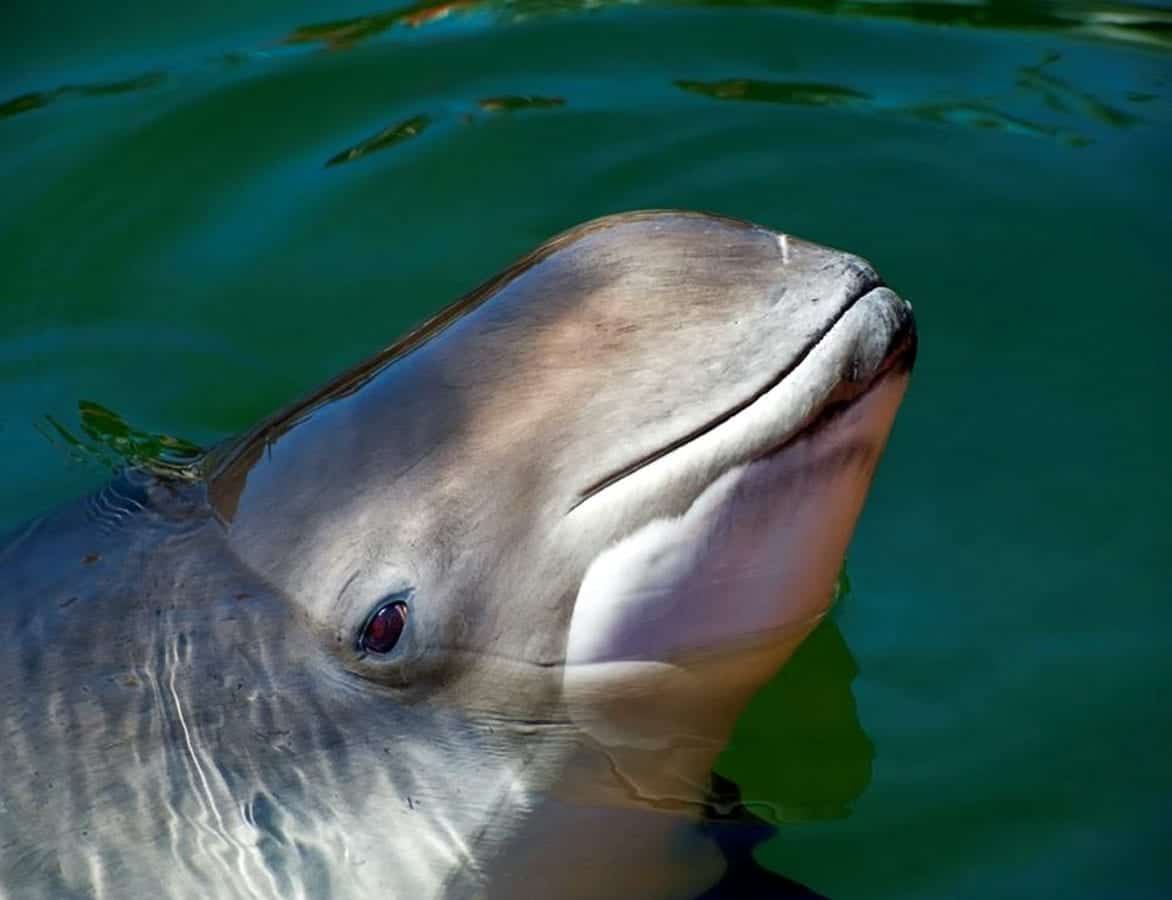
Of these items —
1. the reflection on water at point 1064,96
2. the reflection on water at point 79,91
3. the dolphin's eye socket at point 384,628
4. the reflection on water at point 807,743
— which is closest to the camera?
the dolphin's eye socket at point 384,628

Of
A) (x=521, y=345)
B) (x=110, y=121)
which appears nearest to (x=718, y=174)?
(x=110, y=121)

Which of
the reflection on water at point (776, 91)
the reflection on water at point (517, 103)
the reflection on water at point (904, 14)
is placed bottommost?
the reflection on water at point (517, 103)

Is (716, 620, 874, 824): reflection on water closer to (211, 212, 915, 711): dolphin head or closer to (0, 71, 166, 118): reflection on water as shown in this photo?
(211, 212, 915, 711): dolphin head

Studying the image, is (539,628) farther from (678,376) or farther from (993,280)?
(993,280)

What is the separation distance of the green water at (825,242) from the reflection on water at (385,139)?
0.02 m

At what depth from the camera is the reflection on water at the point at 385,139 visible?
7.40 m

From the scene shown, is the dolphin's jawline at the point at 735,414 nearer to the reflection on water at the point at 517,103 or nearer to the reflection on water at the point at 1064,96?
the reflection on water at the point at 1064,96

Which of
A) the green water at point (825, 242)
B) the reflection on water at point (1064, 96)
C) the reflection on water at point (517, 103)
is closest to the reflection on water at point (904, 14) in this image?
the green water at point (825, 242)

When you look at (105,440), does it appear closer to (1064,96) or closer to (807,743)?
(807,743)

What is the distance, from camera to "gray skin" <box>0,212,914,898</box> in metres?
3.53

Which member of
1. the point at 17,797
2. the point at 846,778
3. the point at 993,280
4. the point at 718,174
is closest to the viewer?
the point at 17,797

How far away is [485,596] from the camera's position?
3654 millimetres

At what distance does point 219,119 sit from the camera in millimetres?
7625

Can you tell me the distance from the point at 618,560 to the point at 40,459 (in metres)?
3.08
